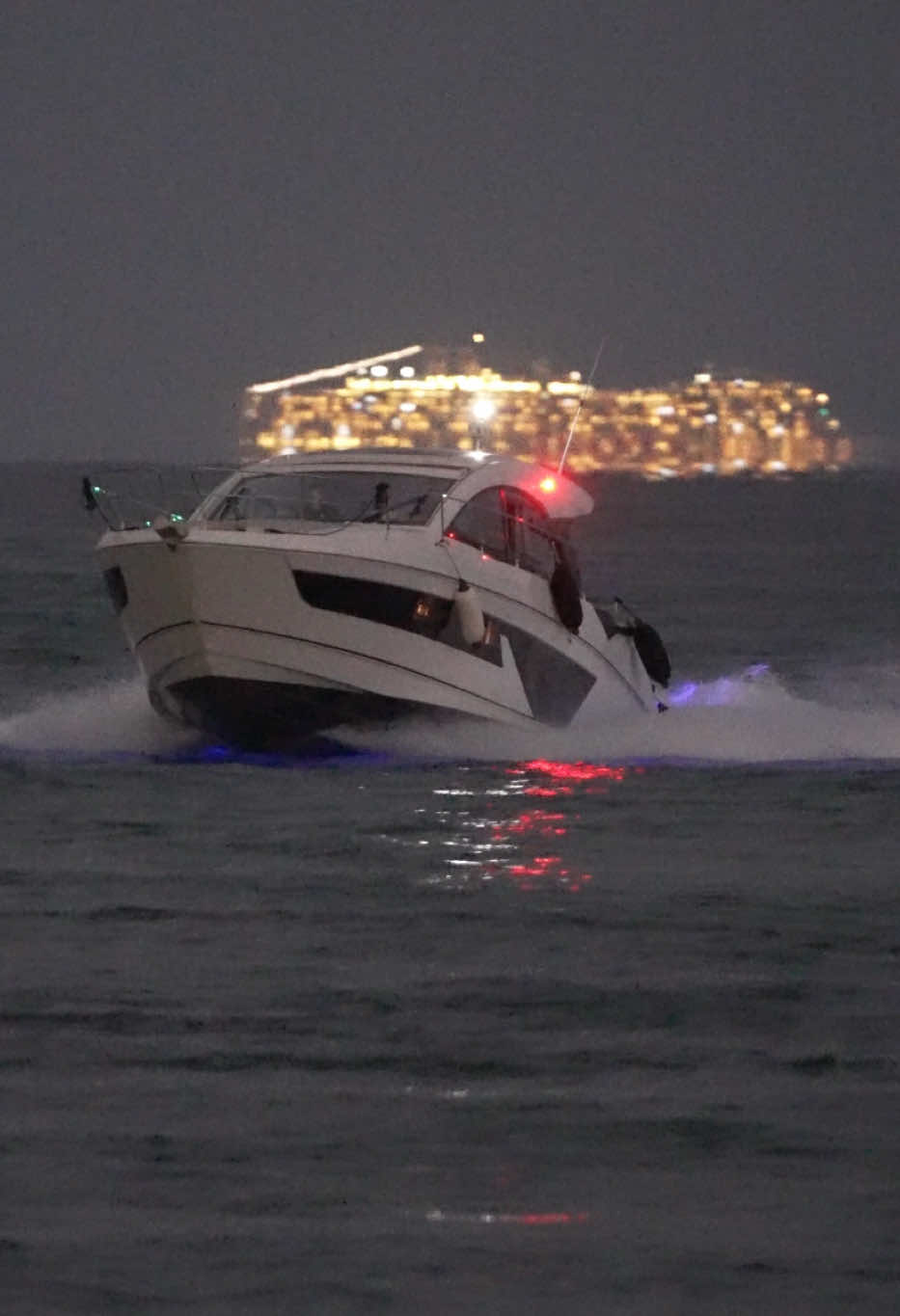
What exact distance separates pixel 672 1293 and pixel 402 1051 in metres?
2.69

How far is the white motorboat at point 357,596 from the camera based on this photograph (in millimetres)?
17422

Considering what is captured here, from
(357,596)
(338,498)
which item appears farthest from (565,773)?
(338,498)

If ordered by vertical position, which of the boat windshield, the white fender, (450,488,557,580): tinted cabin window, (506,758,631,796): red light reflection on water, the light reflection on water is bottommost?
(506,758,631,796): red light reflection on water

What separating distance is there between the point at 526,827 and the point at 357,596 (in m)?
2.12

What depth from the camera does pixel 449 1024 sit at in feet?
34.4

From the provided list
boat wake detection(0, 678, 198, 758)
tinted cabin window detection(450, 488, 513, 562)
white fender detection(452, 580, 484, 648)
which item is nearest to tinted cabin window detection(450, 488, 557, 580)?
tinted cabin window detection(450, 488, 513, 562)

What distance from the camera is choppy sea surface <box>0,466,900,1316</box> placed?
7.73 m

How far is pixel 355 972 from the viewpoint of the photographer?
11461mm

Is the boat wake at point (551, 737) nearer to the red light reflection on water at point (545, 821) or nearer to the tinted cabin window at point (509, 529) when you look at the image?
the red light reflection on water at point (545, 821)

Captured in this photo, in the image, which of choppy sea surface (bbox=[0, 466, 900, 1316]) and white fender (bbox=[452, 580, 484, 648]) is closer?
choppy sea surface (bbox=[0, 466, 900, 1316])

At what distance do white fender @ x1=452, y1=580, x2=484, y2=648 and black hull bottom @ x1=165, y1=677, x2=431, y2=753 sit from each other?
0.67 meters

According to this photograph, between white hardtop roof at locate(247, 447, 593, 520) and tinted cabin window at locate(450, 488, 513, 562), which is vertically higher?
white hardtop roof at locate(247, 447, 593, 520)

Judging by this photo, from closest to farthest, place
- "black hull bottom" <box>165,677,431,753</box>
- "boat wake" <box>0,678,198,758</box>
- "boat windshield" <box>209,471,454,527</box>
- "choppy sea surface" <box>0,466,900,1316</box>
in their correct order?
"choppy sea surface" <box>0,466,900,1316</box> → "black hull bottom" <box>165,677,431,753</box> → "boat windshield" <box>209,471,454,527</box> → "boat wake" <box>0,678,198,758</box>

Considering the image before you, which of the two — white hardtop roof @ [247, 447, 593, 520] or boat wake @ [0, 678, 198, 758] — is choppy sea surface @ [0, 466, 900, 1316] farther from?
white hardtop roof @ [247, 447, 593, 520]
